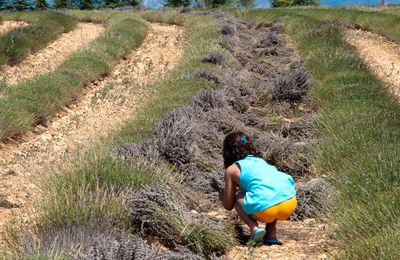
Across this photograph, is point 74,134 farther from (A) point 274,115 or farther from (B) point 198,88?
(A) point 274,115

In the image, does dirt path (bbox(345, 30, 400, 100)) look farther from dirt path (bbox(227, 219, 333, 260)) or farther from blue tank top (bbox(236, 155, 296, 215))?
blue tank top (bbox(236, 155, 296, 215))

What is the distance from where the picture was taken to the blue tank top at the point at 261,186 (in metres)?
4.35

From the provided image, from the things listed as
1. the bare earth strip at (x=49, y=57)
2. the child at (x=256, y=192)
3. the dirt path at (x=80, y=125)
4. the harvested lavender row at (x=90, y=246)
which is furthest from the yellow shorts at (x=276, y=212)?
the bare earth strip at (x=49, y=57)

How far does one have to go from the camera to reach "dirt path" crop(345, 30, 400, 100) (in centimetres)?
1210

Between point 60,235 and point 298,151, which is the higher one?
point 60,235

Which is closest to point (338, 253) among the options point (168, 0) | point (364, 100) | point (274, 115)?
point (364, 100)

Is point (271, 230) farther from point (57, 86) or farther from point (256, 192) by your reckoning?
point (57, 86)

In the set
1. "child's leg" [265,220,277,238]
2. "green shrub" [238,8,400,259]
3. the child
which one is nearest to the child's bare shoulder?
the child

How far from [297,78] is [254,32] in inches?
346

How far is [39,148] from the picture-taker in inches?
285

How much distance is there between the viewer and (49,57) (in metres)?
14.0

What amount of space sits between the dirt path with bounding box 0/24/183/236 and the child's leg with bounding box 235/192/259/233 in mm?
1528

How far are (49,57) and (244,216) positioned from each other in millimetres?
10781

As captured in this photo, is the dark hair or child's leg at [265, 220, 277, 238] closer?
child's leg at [265, 220, 277, 238]
